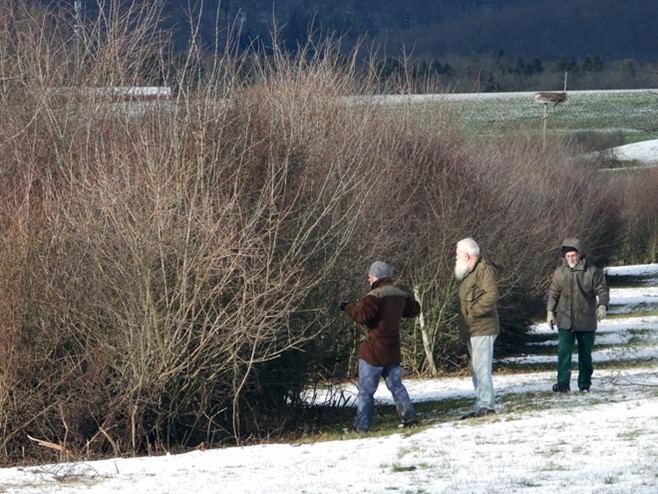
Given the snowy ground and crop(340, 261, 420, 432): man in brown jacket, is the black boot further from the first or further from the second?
crop(340, 261, 420, 432): man in brown jacket

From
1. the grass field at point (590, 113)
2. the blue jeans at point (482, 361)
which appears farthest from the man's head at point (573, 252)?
the grass field at point (590, 113)

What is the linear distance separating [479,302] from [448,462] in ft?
9.77

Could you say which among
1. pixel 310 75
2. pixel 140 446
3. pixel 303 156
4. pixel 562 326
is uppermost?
pixel 310 75

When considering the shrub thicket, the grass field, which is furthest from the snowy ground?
the grass field

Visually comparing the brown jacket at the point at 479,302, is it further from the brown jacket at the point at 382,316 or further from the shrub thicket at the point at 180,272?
the shrub thicket at the point at 180,272

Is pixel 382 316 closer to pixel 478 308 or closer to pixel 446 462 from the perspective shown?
pixel 478 308

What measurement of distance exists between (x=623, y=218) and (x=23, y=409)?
46.4m

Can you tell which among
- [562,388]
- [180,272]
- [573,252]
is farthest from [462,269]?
[180,272]

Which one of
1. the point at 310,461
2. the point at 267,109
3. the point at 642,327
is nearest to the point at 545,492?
the point at 310,461

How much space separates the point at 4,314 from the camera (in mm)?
13633

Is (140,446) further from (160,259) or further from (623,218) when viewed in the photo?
(623,218)

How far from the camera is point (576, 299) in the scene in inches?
584

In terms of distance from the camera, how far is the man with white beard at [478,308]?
13672 mm

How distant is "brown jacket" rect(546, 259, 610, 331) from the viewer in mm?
14820
